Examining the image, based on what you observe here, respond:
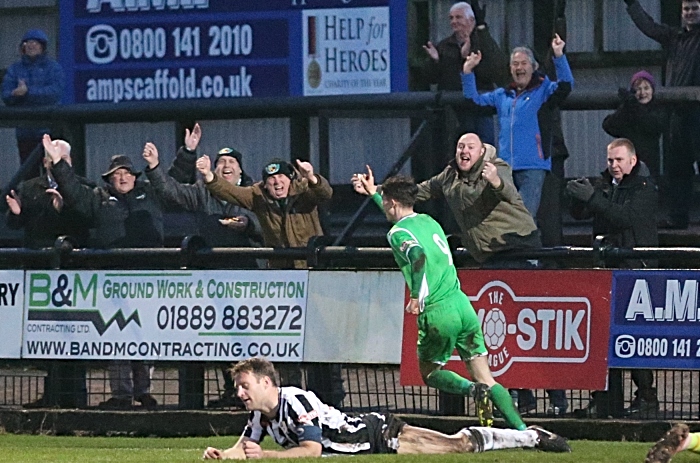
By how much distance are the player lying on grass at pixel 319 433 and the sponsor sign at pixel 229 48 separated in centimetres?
586

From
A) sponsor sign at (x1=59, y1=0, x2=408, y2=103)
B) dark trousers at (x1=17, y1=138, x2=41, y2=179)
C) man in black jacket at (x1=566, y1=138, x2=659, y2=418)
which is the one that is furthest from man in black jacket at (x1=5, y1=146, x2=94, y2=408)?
man in black jacket at (x1=566, y1=138, x2=659, y2=418)

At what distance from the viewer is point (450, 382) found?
11562 mm

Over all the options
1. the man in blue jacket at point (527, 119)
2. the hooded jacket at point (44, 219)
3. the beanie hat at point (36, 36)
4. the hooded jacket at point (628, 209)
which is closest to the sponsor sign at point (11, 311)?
the hooded jacket at point (44, 219)

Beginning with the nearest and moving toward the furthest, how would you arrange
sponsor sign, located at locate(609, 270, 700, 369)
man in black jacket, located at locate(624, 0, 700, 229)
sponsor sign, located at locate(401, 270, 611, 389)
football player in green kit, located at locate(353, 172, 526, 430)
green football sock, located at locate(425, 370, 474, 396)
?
1. green football sock, located at locate(425, 370, 474, 396)
2. football player in green kit, located at locate(353, 172, 526, 430)
3. sponsor sign, located at locate(609, 270, 700, 369)
4. sponsor sign, located at locate(401, 270, 611, 389)
5. man in black jacket, located at locate(624, 0, 700, 229)

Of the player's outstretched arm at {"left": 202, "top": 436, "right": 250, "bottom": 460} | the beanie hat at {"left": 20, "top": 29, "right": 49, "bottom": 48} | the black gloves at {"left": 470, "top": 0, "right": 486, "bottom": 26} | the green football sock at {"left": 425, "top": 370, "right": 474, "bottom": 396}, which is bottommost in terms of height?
the player's outstretched arm at {"left": 202, "top": 436, "right": 250, "bottom": 460}

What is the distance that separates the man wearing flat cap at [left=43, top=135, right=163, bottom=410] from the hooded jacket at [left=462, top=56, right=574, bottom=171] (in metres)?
3.06

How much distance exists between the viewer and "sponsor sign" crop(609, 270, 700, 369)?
12.3 m

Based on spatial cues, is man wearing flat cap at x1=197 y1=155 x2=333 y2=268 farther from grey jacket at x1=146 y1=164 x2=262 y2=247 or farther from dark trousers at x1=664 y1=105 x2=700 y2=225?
dark trousers at x1=664 y1=105 x2=700 y2=225

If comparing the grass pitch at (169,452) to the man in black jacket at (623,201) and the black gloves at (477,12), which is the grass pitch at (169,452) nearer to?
the man in black jacket at (623,201)

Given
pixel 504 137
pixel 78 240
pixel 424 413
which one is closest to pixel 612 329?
pixel 424 413

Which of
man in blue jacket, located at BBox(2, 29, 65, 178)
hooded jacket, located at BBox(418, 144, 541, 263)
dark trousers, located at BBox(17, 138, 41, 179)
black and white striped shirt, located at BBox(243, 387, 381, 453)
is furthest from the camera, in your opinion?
dark trousers, located at BBox(17, 138, 41, 179)

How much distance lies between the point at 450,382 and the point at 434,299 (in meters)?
0.58

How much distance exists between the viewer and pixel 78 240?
1467cm

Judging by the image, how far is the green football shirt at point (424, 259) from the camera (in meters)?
11.6
